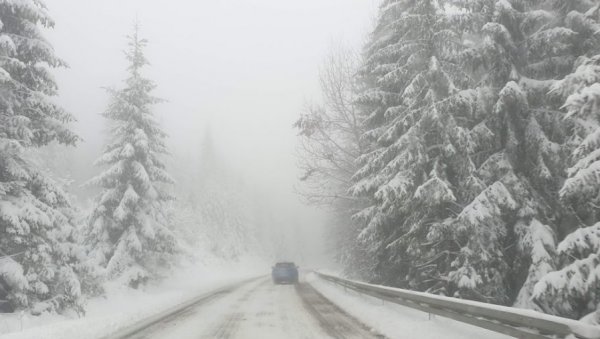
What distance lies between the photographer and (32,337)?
9.01 metres

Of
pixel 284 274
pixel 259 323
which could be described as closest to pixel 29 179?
pixel 259 323

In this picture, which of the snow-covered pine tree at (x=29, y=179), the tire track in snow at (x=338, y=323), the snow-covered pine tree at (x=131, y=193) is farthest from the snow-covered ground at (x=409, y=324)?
the snow-covered pine tree at (x=131, y=193)

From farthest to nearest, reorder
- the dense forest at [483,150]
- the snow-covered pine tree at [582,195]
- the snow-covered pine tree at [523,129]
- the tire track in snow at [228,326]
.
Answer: the snow-covered pine tree at [523,129]
the dense forest at [483,150]
the tire track in snow at [228,326]
the snow-covered pine tree at [582,195]

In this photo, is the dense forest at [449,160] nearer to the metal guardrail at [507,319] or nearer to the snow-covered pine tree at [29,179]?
the snow-covered pine tree at [29,179]

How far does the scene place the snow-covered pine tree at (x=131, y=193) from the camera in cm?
2156

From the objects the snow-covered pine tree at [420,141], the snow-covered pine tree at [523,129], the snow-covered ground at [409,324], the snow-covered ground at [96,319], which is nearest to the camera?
the snow-covered ground at [409,324]

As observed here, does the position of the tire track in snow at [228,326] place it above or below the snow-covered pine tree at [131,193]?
below

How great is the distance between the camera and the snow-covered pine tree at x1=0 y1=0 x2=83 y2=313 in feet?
39.4

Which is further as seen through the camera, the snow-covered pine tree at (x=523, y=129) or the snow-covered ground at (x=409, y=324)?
the snow-covered pine tree at (x=523, y=129)

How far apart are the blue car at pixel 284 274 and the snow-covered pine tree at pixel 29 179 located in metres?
17.0

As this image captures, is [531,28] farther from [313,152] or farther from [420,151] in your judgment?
[313,152]

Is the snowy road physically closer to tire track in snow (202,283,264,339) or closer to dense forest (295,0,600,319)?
tire track in snow (202,283,264,339)

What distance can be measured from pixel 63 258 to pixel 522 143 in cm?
1364

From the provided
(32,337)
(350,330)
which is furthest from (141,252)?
(350,330)
